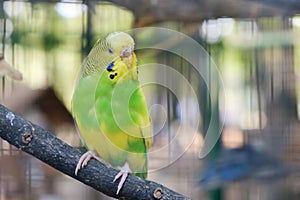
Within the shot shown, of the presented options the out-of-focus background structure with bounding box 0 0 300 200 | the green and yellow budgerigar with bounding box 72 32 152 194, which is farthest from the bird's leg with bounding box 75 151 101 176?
the out-of-focus background structure with bounding box 0 0 300 200

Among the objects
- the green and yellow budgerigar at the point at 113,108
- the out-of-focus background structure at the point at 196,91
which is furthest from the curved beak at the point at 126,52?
the out-of-focus background structure at the point at 196,91

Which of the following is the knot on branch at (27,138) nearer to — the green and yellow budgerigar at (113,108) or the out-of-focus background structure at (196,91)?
the green and yellow budgerigar at (113,108)

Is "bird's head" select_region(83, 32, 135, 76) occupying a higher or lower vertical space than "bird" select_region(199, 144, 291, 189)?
higher

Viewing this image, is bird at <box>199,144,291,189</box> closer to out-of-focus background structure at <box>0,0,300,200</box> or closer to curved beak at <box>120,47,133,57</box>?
out-of-focus background structure at <box>0,0,300,200</box>

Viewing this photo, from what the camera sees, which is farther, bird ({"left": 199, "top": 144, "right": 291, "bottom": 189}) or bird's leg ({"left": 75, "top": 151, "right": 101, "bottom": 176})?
bird ({"left": 199, "top": 144, "right": 291, "bottom": 189})

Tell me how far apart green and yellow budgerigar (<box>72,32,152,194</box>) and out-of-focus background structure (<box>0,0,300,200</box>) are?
0.41 meters

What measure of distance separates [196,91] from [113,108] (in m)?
0.56

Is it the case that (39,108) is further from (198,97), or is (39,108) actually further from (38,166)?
(198,97)

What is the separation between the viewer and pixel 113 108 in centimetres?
49

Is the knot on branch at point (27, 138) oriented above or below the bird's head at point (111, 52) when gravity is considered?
below

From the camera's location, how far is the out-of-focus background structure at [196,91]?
0.98 metres

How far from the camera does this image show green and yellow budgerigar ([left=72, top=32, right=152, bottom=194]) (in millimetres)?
453

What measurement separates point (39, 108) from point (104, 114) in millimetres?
540

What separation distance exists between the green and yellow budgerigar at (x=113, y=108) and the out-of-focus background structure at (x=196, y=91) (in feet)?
1.35
